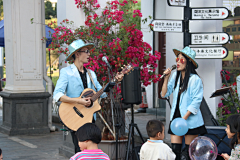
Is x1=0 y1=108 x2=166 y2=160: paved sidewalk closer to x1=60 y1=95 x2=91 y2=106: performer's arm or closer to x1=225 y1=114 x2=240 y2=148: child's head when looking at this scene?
x1=60 y1=95 x2=91 y2=106: performer's arm

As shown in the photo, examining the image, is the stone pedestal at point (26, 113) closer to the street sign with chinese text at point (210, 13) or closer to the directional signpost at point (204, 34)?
the directional signpost at point (204, 34)

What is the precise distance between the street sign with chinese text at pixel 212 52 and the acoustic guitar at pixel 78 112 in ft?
6.67

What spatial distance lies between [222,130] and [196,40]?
4.88 ft

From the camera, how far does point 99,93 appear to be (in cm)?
426

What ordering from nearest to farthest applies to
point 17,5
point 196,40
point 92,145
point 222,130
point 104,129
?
A: point 92,145 < point 222,130 < point 196,40 < point 104,129 < point 17,5

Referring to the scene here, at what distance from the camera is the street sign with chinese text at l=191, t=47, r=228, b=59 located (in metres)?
5.39

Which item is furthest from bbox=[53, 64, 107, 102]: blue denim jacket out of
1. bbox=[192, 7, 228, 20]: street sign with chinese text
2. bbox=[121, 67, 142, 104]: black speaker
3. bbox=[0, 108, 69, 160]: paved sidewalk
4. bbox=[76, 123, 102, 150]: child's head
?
bbox=[0, 108, 69, 160]: paved sidewalk

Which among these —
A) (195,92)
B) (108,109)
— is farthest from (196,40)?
(108,109)

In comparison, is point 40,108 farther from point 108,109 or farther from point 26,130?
point 108,109

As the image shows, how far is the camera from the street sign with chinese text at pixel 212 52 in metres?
5.39

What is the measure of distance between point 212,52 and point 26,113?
5.25 meters

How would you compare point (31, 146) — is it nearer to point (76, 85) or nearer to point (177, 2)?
point (76, 85)

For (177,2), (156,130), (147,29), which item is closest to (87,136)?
(156,130)

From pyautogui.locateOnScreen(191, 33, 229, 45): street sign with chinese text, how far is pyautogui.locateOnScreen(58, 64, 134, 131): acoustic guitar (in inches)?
79.2
